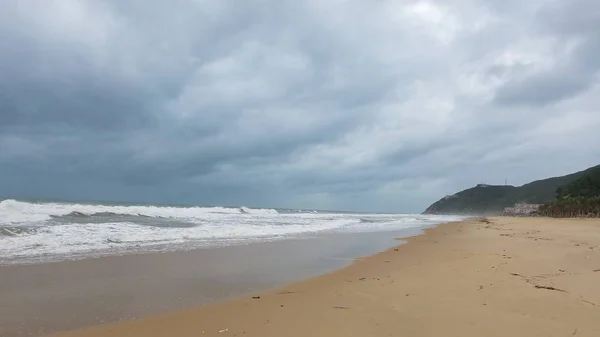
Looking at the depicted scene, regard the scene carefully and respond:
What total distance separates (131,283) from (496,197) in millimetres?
165601

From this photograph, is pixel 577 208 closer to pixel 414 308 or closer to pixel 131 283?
pixel 414 308

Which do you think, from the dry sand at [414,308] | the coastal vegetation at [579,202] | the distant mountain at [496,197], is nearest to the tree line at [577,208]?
the coastal vegetation at [579,202]

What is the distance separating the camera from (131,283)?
691cm

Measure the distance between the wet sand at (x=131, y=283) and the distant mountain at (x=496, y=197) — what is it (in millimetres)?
122931

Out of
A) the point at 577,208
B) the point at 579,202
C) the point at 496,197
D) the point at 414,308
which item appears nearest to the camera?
the point at 414,308

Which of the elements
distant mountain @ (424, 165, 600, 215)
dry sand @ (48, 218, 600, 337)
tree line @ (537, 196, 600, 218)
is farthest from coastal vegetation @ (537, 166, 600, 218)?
dry sand @ (48, 218, 600, 337)

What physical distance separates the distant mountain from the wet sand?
123 meters

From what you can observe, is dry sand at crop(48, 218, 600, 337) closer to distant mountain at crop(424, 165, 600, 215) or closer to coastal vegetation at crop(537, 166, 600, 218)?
coastal vegetation at crop(537, 166, 600, 218)

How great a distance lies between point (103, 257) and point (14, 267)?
1.91 meters

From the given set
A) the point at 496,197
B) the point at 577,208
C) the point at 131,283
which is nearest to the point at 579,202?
the point at 577,208

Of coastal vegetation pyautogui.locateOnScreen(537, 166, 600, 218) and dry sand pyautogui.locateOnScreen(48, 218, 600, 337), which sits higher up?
coastal vegetation pyautogui.locateOnScreen(537, 166, 600, 218)

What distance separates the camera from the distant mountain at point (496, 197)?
4835 inches

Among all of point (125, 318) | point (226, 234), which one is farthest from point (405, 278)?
point (226, 234)

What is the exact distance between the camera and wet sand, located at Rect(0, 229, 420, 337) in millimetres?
5016
